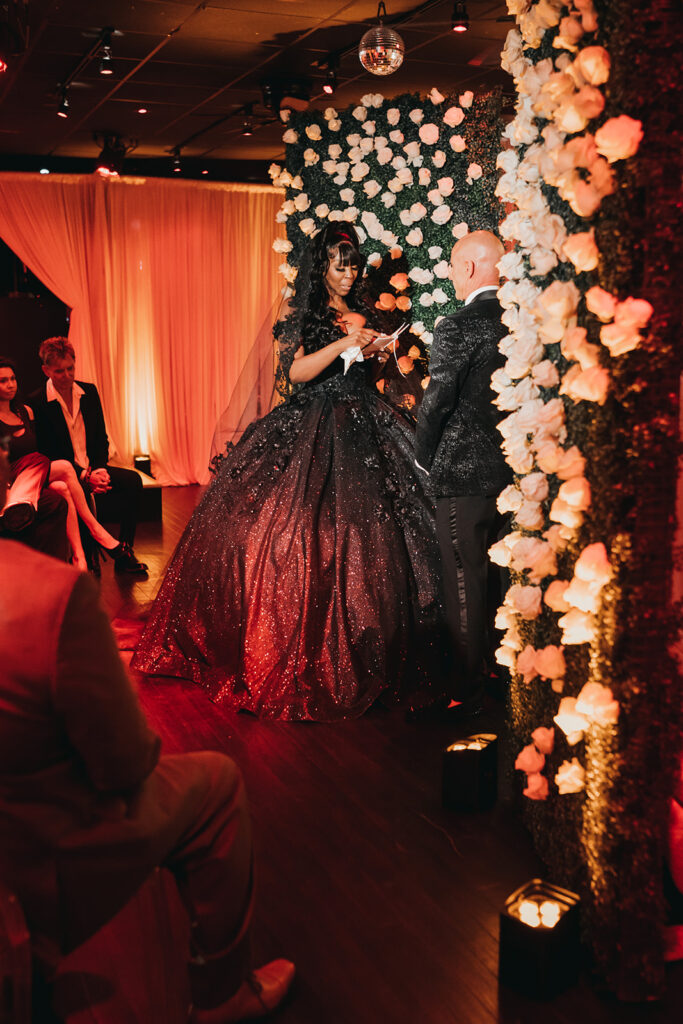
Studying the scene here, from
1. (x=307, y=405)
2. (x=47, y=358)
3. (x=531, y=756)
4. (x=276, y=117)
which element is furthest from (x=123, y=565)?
(x=531, y=756)

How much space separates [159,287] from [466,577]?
7529 mm

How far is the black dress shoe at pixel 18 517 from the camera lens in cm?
451

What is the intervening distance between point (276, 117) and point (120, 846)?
6.75 metres

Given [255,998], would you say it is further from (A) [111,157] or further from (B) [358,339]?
(A) [111,157]

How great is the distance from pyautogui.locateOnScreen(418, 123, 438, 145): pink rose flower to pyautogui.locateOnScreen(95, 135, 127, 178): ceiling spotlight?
14.7 ft

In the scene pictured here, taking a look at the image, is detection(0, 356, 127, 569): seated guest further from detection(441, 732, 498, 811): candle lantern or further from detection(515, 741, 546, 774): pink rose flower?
detection(515, 741, 546, 774): pink rose flower

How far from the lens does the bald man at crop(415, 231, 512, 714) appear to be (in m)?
3.36

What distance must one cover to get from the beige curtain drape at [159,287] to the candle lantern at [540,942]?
8.57 metres

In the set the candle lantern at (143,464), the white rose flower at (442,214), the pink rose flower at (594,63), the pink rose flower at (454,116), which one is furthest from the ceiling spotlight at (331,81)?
the pink rose flower at (594,63)

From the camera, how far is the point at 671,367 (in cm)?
193

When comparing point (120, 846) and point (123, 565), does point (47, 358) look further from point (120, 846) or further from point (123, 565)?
point (120, 846)

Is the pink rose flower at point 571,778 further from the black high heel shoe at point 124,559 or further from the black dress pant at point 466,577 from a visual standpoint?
the black high heel shoe at point 124,559

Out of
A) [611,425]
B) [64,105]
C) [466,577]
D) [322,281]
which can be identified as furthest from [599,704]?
[64,105]

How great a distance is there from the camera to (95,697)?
1499 millimetres
